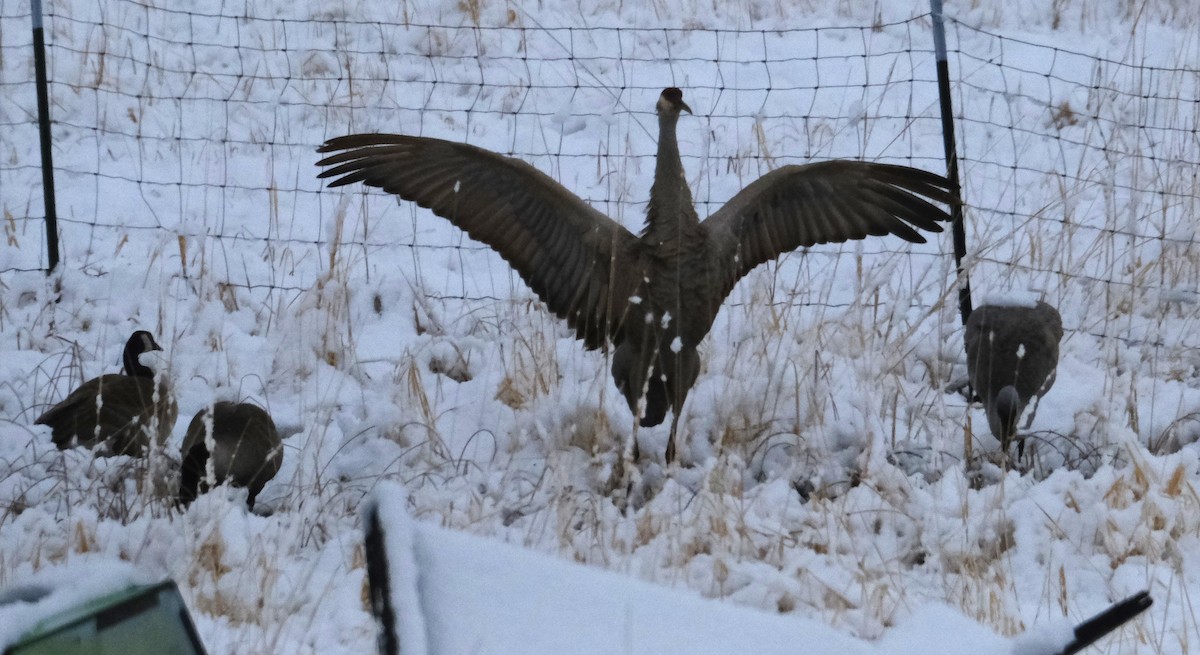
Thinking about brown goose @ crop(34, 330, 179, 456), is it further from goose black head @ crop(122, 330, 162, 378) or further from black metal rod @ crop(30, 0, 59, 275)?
black metal rod @ crop(30, 0, 59, 275)

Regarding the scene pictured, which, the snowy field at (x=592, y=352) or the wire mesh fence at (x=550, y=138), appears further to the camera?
the wire mesh fence at (x=550, y=138)

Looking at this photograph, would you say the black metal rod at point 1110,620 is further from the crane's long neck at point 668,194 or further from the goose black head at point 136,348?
the goose black head at point 136,348

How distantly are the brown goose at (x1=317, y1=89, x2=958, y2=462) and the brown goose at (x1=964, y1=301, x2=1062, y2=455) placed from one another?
1.38 feet

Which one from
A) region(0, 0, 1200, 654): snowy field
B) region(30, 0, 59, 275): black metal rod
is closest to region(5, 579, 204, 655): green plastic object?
region(0, 0, 1200, 654): snowy field

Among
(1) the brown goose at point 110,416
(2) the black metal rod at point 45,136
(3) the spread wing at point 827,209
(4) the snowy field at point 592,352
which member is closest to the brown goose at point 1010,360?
(4) the snowy field at point 592,352

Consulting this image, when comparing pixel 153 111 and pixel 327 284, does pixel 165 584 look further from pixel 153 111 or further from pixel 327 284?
pixel 153 111

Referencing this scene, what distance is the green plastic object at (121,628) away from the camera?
0.85 metres

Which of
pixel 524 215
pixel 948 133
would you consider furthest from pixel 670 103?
pixel 948 133

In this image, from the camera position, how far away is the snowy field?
11.6 feet

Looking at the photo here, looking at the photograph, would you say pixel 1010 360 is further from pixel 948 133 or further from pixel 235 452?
pixel 235 452

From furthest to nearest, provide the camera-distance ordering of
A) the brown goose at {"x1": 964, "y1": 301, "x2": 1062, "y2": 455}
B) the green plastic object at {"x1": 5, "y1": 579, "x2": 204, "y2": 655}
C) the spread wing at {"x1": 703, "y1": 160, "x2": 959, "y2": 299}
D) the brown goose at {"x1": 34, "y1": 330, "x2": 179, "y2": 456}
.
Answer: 1. the spread wing at {"x1": 703, "y1": 160, "x2": 959, "y2": 299}
2. the brown goose at {"x1": 964, "y1": 301, "x2": 1062, "y2": 455}
3. the brown goose at {"x1": 34, "y1": 330, "x2": 179, "y2": 456}
4. the green plastic object at {"x1": 5, "y1": 579, "x2": 204, "y2": 655}

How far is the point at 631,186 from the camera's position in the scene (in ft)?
21.9

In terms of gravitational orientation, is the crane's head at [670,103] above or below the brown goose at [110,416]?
above

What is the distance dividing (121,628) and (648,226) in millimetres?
3650
